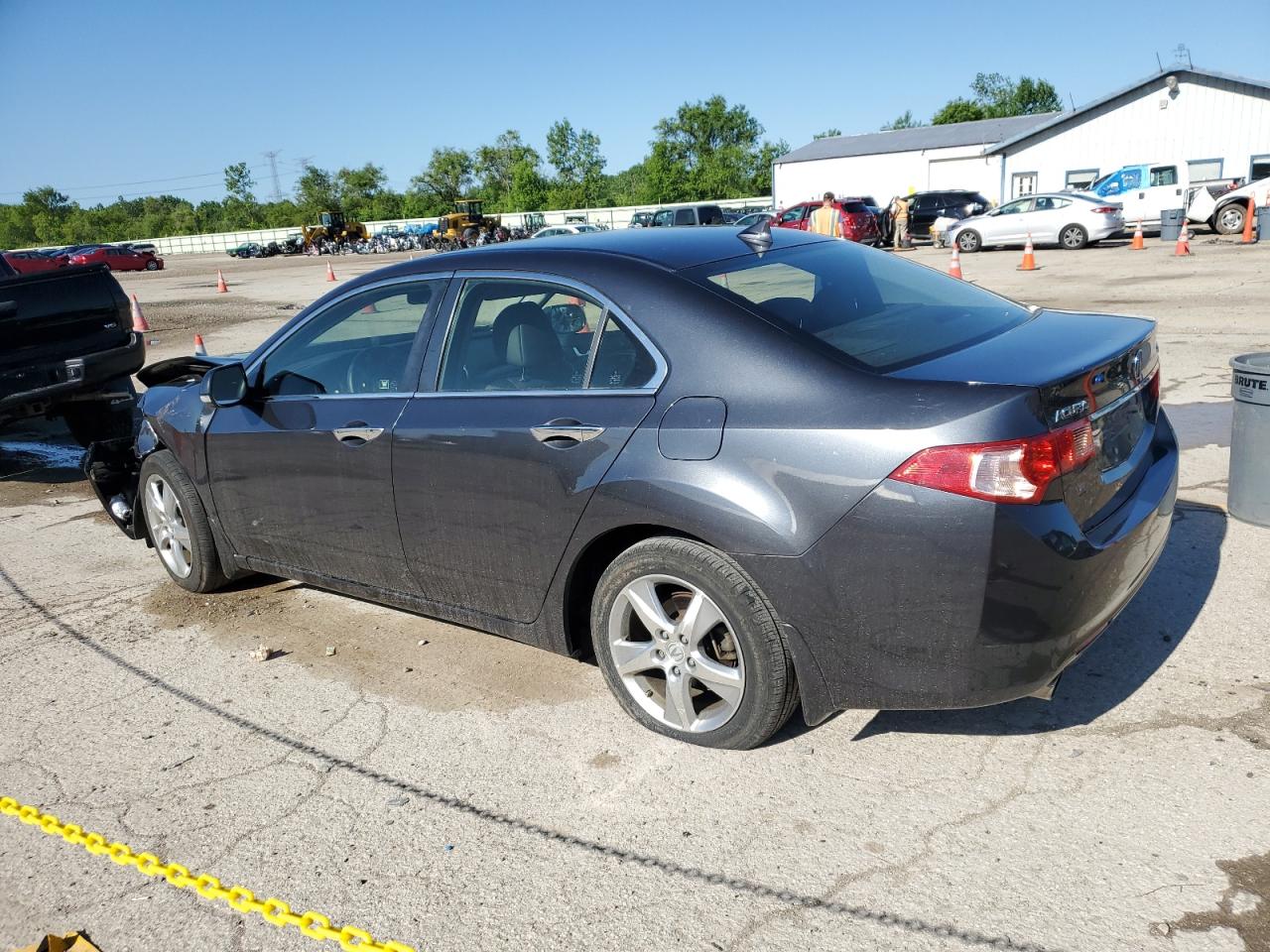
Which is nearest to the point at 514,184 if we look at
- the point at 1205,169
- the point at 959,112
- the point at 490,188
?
the point at 490,188

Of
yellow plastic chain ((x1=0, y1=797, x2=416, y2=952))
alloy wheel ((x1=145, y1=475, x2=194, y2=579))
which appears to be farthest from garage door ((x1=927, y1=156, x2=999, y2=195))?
yellow plastic chain ((x1=0, y1=797, x2=416, y2=952))

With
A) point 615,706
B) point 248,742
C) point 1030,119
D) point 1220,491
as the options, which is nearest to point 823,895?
point 615,706

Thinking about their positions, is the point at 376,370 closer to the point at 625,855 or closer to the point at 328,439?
the point at 328,439

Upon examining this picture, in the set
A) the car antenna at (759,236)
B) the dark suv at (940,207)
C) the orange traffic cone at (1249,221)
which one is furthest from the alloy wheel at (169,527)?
the dark suv at (940,207)

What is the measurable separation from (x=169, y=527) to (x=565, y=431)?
288 cm

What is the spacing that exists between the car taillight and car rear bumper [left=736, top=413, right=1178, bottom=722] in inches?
1.2

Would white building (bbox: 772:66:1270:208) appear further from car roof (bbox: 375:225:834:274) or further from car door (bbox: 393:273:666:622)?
car door (bbox: 393:273:666:622)

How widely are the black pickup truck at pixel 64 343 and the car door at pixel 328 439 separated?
4070 mm

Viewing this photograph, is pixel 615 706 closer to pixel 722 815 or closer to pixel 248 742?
pixel 722 815

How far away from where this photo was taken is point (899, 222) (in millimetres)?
30719

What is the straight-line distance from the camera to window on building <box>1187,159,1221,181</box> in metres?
37.2

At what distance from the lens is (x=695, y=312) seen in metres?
3.23

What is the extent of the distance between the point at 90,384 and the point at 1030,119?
173 feet

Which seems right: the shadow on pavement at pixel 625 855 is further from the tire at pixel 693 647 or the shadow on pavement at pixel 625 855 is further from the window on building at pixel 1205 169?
the window on building at pixel 1205 169
